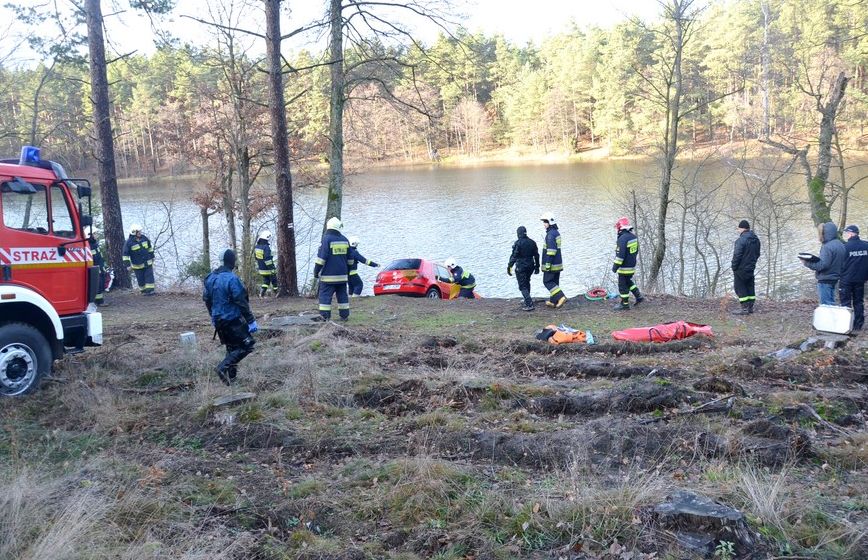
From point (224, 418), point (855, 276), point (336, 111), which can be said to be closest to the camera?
point (224, 418)

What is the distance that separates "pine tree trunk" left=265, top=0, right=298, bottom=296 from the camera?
14930 millimetres

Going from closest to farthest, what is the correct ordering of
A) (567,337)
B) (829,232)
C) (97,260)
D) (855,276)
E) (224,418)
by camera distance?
(224,418), (567,337), (855,276), (829,232), (97,260)

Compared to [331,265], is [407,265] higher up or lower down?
lower down

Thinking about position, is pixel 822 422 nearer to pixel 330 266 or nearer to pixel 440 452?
pixel 440 452

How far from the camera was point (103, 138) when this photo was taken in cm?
1717

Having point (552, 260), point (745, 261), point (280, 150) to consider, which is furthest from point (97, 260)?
point (745, 261)

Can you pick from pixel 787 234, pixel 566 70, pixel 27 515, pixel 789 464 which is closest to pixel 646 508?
pixel 789 464

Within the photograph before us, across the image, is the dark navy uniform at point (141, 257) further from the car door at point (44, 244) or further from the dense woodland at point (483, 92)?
the car door at point (44, 244)

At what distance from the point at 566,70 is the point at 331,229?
63.3 metres

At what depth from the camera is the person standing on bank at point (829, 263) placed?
10727 mm

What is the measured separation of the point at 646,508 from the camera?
436cm

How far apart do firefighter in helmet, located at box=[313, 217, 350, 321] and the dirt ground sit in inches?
88.0

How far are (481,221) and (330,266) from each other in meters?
23.5

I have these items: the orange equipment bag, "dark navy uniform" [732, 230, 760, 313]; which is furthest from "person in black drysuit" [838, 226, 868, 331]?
the orange equipment bag
